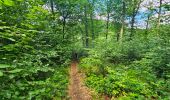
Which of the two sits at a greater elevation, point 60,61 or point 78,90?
point 60,61

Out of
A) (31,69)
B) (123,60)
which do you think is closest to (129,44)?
(123,60)

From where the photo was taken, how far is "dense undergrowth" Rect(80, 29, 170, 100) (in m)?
9.98

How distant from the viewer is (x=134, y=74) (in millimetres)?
12297

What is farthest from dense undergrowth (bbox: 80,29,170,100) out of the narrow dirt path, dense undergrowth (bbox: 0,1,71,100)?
dense undergrowth (bbox: 0,1,71,100)

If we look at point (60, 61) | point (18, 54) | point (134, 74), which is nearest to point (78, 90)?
point (134, 74)

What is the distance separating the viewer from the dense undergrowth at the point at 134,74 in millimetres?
9977

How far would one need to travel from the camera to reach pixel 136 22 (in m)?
40.6

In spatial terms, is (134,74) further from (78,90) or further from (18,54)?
(18,54)

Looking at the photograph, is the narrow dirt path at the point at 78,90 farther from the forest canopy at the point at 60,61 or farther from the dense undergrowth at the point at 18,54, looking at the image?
the dense undergrowth at the point at 18,54

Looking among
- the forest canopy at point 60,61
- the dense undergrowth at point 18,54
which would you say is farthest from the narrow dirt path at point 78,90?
the dense undergrowth at point 18,54

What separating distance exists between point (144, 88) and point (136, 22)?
31917 millimetres

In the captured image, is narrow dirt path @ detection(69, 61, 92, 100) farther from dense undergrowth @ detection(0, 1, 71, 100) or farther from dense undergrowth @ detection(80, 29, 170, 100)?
dense undergrowth @ detection(0, 1, 71, 100)

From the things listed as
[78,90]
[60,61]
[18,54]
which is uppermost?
[18,54]

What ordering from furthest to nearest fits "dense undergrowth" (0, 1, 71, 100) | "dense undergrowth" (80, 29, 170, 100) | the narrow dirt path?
the narrow dirt path < "dense undergrowth" (80, 29, 170, 100) < "dense undergrowth" (0, 1, 71, 100)
